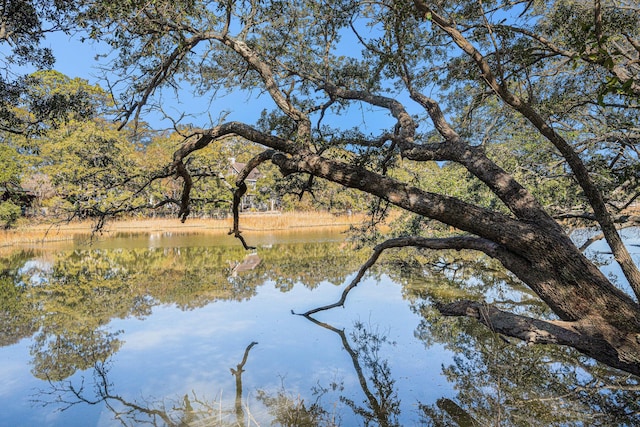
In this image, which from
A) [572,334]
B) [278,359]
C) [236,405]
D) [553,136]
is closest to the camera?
[572,334]

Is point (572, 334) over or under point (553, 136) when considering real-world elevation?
under

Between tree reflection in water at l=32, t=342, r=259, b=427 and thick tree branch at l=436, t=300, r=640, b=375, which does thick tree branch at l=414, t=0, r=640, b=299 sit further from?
tree reflection in water at l=32, t=342, r=259, b=427

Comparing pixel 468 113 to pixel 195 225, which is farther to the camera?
pixel 195 225

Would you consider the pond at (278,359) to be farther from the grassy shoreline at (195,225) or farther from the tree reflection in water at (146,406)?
the grassy shoreline at (195,225)

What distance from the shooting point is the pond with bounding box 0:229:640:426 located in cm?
316

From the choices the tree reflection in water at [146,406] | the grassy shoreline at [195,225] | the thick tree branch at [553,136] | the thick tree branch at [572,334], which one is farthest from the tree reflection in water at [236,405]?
the grassy shoreline at [195,225]

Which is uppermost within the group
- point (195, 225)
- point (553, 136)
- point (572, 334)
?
point (553, 136)

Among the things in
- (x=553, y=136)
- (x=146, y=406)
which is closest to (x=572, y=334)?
(x=553, y=136)

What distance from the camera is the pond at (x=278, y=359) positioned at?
10.4ft

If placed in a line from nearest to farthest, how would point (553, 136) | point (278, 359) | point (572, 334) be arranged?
1. point (572, 334)
2. point (553, 136)
3. point (278, 359)

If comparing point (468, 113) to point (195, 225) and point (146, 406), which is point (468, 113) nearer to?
point (146, 406)

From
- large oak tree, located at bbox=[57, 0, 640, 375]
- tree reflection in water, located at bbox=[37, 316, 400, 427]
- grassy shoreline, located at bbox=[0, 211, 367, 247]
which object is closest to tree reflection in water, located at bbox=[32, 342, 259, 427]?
tree reflection in water, located at bbox=[37, 316, 400, 427]

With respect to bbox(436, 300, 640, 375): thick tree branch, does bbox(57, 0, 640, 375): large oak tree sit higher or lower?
higher

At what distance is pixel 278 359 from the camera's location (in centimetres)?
435
